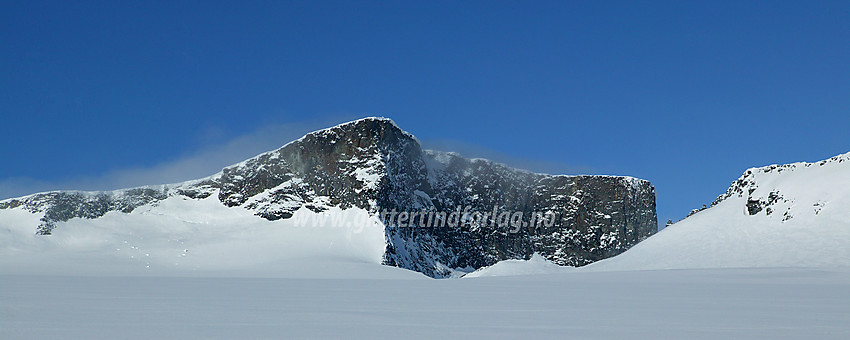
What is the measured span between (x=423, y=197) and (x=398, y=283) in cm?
11156

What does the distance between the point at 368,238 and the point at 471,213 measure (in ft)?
160

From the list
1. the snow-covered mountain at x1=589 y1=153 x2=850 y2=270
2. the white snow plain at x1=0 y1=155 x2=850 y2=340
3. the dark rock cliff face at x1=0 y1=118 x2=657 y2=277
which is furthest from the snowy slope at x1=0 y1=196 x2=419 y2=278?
the snow-covered mountain at x1=589 y1=153 x2=850 y2=270

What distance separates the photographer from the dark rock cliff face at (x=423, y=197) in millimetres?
112812

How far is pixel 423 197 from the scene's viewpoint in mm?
134875

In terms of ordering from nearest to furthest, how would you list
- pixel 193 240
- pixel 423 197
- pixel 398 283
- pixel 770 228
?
pixel 398 283 → pixel 770 228 → pixel 193 240 → pixel 423 197

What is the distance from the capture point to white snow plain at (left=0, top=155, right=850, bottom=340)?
8.52 meters

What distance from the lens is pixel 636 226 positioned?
148m

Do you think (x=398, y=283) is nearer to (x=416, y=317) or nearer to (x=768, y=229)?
(x=416, y=317)

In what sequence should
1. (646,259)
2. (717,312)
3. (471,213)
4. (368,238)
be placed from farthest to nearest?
(471,213)
(368,238)
(646,259)
(717,312)

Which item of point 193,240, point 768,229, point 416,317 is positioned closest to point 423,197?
point 193,240

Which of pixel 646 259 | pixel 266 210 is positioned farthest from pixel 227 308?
pixel 266 210

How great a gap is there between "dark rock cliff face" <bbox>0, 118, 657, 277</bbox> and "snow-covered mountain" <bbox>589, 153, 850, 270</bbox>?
5788cm

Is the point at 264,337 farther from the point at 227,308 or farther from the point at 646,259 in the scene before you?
the point at 646,259

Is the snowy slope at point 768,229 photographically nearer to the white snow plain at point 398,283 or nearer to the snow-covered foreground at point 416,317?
the white snow plain at point 398,283
